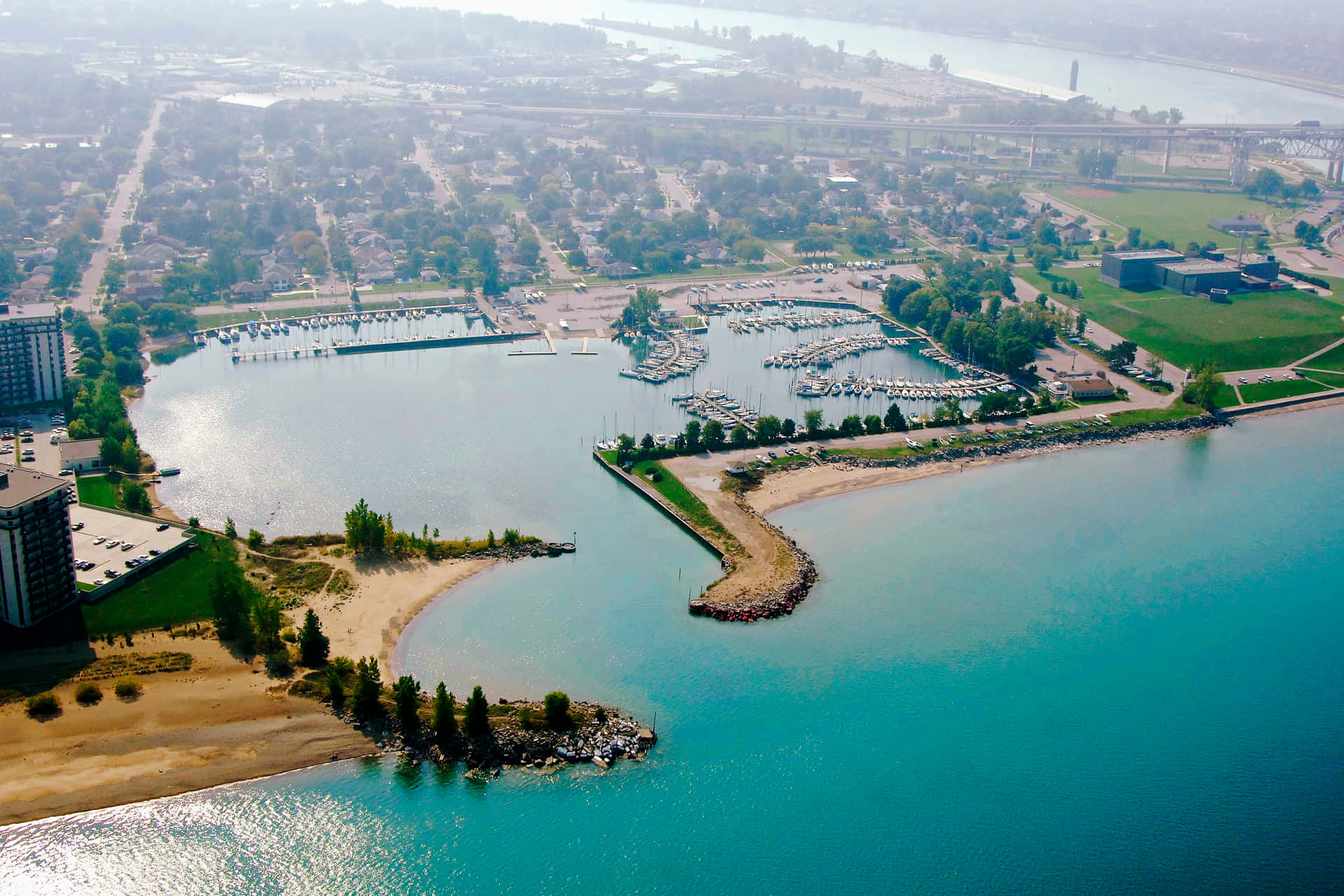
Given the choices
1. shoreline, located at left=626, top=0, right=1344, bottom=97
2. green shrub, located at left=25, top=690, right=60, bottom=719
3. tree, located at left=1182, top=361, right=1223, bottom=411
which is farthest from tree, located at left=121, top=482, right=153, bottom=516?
shoreline, located at left=626, top=0, right=1344, bottom=97

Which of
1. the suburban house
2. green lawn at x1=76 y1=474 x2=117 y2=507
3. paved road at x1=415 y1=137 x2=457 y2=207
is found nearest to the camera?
green lawn at x1=76 y1=474 x2=117 y2=507

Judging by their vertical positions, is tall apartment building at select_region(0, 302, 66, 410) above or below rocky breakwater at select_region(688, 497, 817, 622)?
above

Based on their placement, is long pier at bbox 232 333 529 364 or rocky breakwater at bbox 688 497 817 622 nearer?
rocky breakwater at bbox 688 497 817 622

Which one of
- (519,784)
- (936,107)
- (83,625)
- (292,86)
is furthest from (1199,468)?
(292,86)

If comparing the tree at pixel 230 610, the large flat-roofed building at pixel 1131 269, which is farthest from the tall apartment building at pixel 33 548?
the large flat-roofed building at pixel 1131 269

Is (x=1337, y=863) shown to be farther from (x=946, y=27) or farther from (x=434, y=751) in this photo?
(x=946, y=27)

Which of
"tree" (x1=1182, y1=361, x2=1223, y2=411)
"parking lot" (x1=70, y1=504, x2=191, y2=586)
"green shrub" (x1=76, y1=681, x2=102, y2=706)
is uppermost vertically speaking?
"tree" (x1=1182, y1=361, x2=1223, y2=411)

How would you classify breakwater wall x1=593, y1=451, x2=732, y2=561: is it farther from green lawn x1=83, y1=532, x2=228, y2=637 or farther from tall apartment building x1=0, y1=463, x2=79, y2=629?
tall apartment building x1=0, y1=463, x2=79, y2=629

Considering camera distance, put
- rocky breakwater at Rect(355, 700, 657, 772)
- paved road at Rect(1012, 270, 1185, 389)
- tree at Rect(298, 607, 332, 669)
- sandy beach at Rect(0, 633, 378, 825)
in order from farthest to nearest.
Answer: paved road at Rect(1012, 270, 1185, 389) < tree at Rect(298, 607, 332, 669) < rocky breakwater at Rect(355, 700, 657, 772) < sandy beach at Rect(0, 633, 378, 825)
